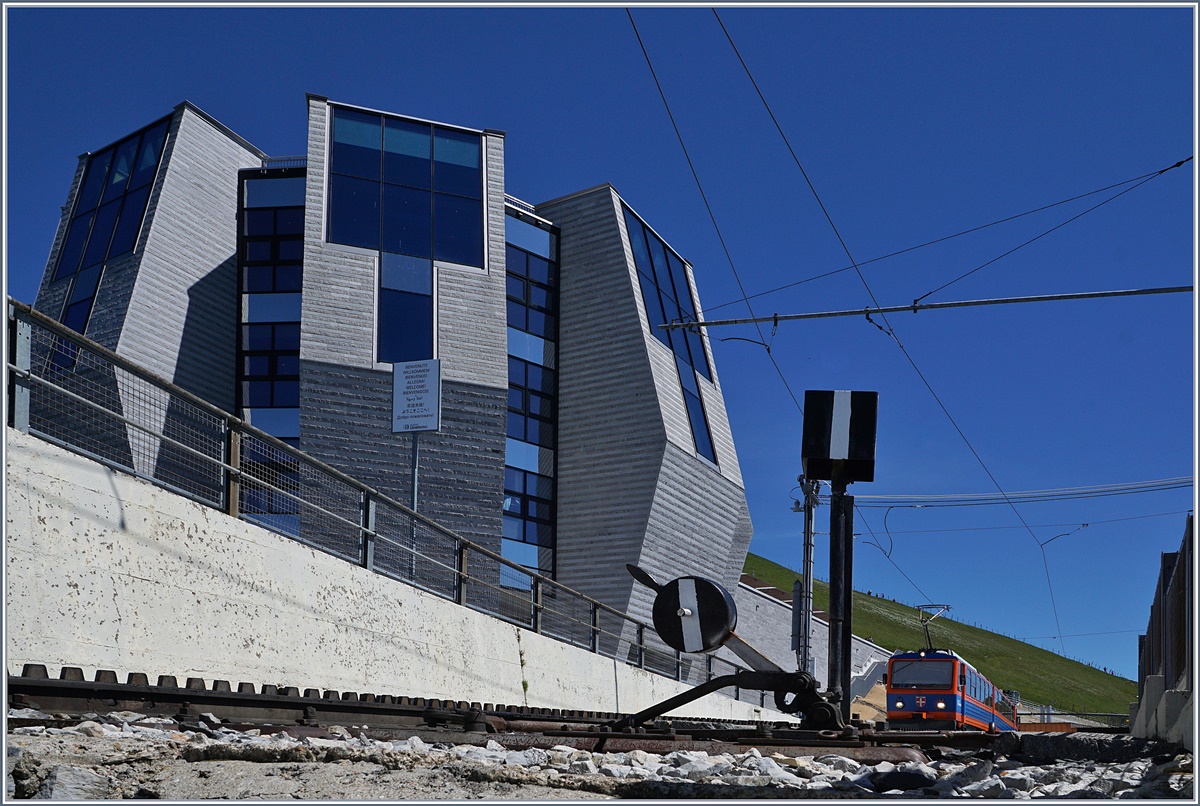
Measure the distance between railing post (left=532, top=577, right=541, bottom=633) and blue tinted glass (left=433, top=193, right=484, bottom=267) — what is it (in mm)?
14970

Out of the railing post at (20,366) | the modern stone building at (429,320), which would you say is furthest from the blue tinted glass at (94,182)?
the railing post at (20,366)

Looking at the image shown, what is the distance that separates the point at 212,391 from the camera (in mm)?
31141

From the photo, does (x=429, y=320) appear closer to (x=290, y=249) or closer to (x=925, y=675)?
(x=290, y=249)

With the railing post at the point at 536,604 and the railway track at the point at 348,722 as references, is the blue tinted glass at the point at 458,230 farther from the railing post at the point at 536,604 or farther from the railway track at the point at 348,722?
the railway track at the point at 348,722

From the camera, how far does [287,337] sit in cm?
3106

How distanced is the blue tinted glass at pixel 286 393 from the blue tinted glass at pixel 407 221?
4.83 meters

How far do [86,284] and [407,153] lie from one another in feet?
32.8

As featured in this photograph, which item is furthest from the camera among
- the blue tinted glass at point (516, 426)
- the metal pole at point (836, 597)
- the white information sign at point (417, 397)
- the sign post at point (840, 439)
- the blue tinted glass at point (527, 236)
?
the blue tinted glass at point (527, 236)

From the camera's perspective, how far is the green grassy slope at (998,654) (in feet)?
398

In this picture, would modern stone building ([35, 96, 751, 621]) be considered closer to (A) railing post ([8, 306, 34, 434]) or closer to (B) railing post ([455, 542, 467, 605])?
(B) railing post ([455, 542, 467, 605])

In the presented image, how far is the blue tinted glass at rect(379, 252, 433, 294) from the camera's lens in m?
29.0

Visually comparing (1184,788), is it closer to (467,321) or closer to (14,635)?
(14,635)

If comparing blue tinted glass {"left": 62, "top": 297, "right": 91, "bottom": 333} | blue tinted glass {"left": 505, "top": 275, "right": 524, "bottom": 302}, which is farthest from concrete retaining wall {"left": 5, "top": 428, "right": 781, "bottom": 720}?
Result: blue tinted glass {"left": 62, "top": 297, "right": 91, "bottom": 333}

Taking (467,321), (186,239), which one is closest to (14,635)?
(467,321)
